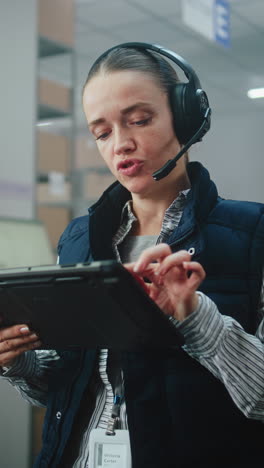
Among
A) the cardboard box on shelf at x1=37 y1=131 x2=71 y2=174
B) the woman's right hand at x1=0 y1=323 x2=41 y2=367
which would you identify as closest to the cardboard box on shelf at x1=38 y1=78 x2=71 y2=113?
the cardboard box on shelf at x1=37 y1=131 x2=71 y2=174

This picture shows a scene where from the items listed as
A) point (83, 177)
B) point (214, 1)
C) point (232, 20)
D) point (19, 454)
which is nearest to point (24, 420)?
point (19, 454)

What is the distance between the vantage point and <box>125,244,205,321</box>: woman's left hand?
74 cm

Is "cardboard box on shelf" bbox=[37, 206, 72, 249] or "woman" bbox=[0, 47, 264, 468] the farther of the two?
"cardboard box on shelf" bbox=[37, 206, 72, 249]

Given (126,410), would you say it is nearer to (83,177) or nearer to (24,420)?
(24,420)

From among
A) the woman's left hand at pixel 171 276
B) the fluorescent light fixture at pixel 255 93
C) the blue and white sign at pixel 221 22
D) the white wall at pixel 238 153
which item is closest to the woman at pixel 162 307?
the woman's left hand at pixel 171 276

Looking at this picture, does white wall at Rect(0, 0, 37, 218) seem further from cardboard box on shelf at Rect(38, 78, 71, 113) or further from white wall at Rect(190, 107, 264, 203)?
white wall at Rect(190, 107, 264, 203)

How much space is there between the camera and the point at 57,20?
3291mm

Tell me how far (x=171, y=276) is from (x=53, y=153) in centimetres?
277

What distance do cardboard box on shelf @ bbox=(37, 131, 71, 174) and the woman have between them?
2.35 metres

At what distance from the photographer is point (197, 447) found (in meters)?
0.86

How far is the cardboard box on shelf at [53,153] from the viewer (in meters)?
3.40

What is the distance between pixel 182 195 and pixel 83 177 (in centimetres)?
449

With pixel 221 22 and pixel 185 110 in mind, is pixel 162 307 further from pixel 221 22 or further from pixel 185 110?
pixel 221 22

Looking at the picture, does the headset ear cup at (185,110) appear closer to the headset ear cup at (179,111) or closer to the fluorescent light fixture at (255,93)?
the headset ear cup at (179,111)
